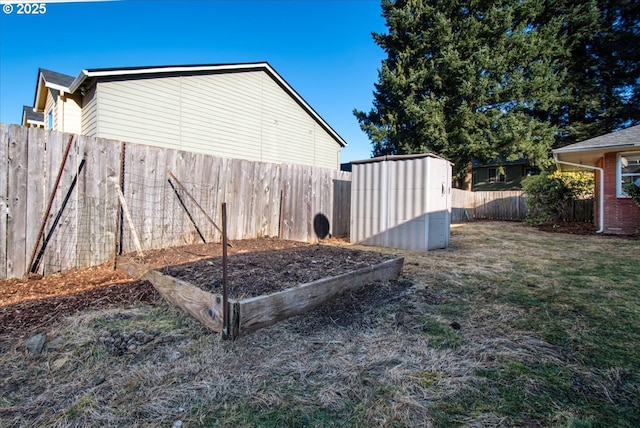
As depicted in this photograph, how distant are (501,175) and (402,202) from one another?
20.0 meters

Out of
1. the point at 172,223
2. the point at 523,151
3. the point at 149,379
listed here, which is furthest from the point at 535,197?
the point at 149,379

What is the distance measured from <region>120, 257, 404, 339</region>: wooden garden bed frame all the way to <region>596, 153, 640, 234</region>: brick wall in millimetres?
9324

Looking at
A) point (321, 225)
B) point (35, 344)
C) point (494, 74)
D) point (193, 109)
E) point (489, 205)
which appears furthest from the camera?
point (489, 205)

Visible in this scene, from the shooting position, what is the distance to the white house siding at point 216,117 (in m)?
7.91

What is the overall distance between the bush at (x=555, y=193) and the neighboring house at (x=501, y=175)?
29.8ft

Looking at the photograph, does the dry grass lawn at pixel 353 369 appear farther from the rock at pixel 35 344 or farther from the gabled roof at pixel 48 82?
the gabled roof at pixel 48 82

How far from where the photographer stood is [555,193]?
11258 mm

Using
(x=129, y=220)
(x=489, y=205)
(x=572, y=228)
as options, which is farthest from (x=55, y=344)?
(x=489, y=205)

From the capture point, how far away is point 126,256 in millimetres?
4031

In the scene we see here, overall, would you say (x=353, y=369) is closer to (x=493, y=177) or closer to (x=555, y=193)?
(x=555, y=193)

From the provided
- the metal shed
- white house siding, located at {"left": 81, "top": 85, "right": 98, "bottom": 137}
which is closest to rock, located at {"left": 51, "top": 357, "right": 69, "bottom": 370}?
the metal shed

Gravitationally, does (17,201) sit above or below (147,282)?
above

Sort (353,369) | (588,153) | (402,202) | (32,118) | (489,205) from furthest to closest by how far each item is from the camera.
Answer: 1. (489,205)
2. (32,118)
3. (588,153)
4. (402,202)
5. (353,369)

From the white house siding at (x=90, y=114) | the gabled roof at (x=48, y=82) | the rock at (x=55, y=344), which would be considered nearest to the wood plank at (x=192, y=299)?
the rock at (x=55, y=344)
